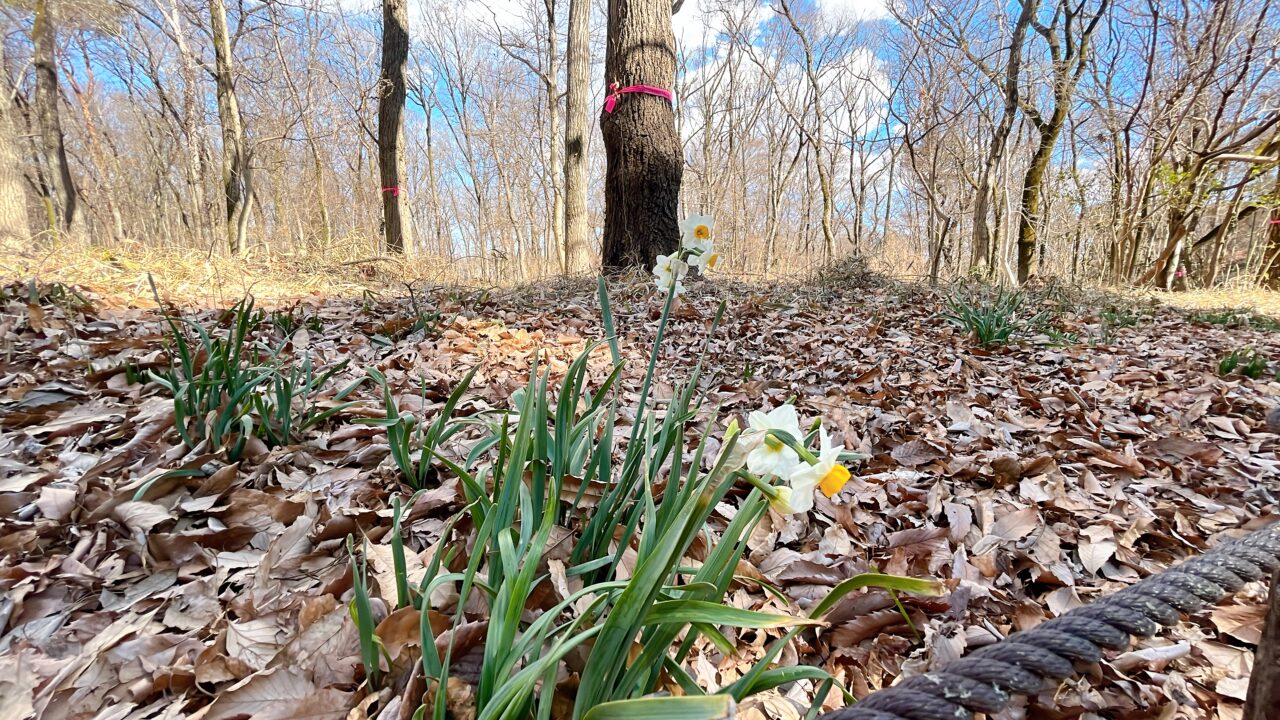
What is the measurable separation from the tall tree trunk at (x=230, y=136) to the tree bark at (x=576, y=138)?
10.8ft

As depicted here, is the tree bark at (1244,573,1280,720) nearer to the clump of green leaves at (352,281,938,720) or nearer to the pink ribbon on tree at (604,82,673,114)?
the clump of green leaves at (352,281,938,720)

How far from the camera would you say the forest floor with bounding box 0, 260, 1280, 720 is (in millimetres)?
870

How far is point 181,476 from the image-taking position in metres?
1.30

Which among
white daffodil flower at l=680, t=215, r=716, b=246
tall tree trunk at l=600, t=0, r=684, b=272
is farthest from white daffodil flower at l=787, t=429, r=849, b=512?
tall tree trunk at l=600, t=0, r=684, b=272

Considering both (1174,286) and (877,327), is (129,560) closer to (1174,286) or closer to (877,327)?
(877,327)

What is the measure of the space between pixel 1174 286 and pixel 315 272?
11.7 metres

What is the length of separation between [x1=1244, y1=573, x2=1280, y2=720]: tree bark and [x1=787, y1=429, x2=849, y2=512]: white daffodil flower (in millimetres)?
455

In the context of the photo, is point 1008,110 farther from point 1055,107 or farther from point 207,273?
point 207,273

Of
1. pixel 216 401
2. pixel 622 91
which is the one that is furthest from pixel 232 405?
pixel 622 91

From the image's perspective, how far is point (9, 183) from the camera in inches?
183

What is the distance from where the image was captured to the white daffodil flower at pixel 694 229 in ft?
3.47

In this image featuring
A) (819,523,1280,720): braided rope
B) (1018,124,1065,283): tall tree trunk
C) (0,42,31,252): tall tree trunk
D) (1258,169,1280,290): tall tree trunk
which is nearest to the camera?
(819,523,1280,720): braided rope

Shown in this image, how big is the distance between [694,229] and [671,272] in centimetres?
10

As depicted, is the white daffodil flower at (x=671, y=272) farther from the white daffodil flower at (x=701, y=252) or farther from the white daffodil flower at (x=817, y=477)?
the white daffodil flower at (x=817, y=477)
